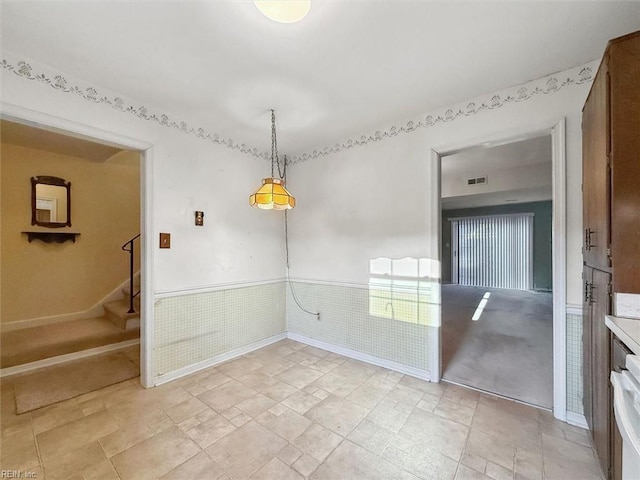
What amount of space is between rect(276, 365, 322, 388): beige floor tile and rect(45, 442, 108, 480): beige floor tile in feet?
4.48

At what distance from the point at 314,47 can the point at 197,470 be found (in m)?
2.65

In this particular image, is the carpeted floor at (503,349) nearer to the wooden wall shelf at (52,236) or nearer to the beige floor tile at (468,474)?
the beige floor tile at (468,474)

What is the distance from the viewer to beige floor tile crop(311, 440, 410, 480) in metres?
1.46

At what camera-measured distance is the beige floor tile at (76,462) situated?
1472 millimetres

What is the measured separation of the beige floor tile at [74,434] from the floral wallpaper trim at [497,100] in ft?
10.9

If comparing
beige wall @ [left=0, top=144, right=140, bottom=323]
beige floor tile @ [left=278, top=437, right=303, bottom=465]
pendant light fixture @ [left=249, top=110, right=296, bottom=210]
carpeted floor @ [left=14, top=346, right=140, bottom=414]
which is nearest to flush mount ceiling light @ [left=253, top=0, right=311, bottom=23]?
pendant light fixture @ [left=249, top=110, right=296, bottom=210]

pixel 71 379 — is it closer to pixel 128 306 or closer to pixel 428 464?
pixel 128 306

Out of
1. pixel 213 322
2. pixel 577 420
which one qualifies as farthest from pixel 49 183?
pixel 577 420

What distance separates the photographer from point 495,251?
8219 mm

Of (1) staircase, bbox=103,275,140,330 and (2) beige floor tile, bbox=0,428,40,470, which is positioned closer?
(2) beige floor tile, bbox=0,428,40,470

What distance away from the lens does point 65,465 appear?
1.53 m

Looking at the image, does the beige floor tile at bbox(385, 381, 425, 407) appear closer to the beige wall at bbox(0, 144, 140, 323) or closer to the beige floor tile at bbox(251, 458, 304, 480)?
the beige floor tile at bbox(251, 458, 304, 480)

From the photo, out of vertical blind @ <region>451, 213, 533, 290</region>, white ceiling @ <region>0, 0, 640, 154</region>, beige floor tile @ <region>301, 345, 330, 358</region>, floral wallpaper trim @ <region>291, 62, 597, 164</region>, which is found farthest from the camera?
vertical blind @ <region>451, 213, 533, 290</region>

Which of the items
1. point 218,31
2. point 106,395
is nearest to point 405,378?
point 106,395
